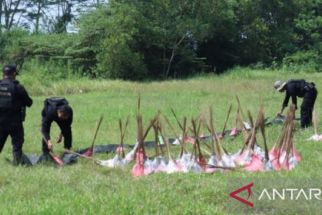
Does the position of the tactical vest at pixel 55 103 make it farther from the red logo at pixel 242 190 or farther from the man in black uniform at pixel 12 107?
the red logo at pixel 242 190

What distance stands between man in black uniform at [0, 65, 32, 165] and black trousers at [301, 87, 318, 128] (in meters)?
5.71

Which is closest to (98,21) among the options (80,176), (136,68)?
(136,68)

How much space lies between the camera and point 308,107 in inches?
416

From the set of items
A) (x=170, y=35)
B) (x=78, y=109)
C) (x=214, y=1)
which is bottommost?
(x=78, y=109)

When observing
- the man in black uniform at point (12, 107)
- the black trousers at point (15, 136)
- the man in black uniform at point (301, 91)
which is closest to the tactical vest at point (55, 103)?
the man in black uniform at point (12, 107)

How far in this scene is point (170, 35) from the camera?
103ft

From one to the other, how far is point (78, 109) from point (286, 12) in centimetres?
2540

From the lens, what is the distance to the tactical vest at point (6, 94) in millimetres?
7367

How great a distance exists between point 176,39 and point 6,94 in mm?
24956

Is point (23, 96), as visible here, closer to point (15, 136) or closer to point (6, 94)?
point (6, 94)

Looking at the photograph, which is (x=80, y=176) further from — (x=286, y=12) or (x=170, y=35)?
(x=286, y=12)

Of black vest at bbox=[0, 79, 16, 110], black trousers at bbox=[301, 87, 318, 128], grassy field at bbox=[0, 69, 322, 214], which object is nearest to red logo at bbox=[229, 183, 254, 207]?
grassy field at bbox=[0, 69, 322, 214]

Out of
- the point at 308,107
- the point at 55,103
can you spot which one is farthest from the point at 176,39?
the point at 55,103

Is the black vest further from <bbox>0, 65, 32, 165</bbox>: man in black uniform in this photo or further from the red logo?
the red logo
